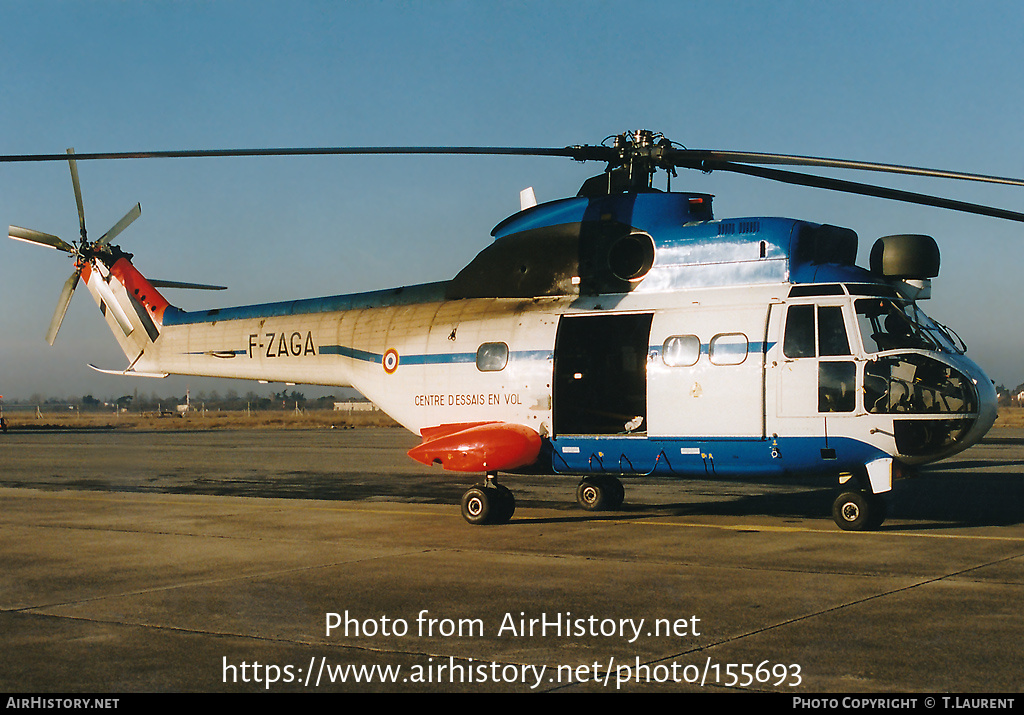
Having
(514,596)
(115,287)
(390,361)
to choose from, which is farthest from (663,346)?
(115,287)

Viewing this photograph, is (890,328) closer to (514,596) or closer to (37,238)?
(514,596)

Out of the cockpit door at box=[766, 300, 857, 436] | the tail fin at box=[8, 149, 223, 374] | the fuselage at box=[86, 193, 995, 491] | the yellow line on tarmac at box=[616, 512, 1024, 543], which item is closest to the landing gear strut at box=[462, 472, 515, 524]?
the fuselage at box=[86, 193, 995, 491]

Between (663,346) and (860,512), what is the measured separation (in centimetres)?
344

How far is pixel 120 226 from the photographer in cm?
2145

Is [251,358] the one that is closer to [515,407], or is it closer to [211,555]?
[515,407]

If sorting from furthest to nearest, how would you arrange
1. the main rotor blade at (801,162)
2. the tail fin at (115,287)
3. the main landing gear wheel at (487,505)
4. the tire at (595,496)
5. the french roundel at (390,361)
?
the tail fin at (115,287) < the french roundel at (390,361) < the tire at (595,496) < the main landing gear wheel at (487,505) < the main rotor blade at (801,162)

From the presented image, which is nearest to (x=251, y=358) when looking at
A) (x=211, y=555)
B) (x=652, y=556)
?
(x=211, y=555)

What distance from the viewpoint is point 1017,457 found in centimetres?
2756

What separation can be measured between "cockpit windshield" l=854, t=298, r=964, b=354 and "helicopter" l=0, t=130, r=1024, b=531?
28 millimetres

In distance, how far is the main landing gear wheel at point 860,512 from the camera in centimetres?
1274

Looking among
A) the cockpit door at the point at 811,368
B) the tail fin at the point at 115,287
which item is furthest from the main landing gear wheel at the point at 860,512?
the tail fin at the point at 115,287

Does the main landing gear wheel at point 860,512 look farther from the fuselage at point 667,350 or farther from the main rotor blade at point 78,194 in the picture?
the main rotor blade at point 78,194

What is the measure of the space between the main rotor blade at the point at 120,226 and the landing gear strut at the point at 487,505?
11.5 metres

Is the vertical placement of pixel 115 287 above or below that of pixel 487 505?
above
